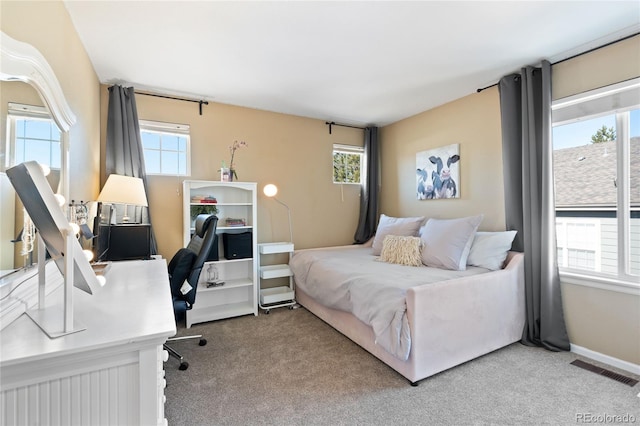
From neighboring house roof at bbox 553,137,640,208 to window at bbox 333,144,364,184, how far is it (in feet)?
7.88

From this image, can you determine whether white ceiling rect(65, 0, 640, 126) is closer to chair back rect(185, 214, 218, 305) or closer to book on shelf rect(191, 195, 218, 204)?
book on shelf rect(191, 195, 218, 204)

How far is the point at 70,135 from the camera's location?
1800mm

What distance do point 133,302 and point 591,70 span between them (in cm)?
Result: 345

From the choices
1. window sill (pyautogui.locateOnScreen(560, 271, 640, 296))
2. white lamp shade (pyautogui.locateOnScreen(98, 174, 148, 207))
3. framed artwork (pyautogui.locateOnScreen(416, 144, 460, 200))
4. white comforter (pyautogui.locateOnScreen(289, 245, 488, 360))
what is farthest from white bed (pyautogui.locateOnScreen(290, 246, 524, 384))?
white lamp shade (pyautogui.locateOnScreen(98, 174, 148, 207))

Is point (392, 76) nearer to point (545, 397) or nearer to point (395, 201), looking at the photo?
point (395, 201)

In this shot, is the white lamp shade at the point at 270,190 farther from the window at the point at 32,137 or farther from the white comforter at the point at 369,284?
the window at the point at 32,137

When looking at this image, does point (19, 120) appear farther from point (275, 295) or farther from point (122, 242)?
point (275, 295)

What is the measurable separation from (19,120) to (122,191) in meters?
1.45

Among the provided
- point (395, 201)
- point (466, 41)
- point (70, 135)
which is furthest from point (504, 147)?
point (70, 135)

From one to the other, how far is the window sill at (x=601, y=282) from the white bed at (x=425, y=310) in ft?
1.07

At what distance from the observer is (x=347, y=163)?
4.37 meters

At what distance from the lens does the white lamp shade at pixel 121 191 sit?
2.40 metres

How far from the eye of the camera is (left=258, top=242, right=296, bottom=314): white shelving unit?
3.44m

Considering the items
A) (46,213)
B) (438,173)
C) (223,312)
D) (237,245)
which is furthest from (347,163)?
(46,213)
